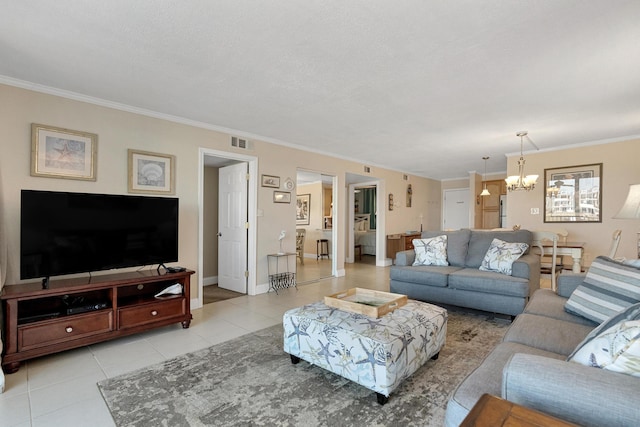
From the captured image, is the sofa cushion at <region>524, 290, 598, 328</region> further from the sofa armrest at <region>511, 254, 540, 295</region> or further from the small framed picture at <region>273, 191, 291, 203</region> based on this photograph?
the small framed picture at <region>273, 191, 291, 203</region>

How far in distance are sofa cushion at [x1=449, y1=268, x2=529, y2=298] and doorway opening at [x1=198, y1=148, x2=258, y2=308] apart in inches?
109

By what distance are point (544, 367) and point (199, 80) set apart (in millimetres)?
3056

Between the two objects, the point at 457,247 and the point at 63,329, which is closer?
the point at 63,329

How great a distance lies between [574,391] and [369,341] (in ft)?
3.66

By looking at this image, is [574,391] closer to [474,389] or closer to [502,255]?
[474,389]

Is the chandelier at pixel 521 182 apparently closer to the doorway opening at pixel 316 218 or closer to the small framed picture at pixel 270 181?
the small framed picture at pixel 270 181

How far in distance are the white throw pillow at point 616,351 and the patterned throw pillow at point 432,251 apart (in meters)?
2.99

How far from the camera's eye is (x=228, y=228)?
4863mm

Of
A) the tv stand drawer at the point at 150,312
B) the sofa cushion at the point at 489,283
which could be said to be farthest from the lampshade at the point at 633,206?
the tv stand drawer at the point at 150,312

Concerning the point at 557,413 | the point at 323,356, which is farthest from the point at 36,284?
the point at 557,413

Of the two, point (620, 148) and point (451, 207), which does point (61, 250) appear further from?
point (451, 207)

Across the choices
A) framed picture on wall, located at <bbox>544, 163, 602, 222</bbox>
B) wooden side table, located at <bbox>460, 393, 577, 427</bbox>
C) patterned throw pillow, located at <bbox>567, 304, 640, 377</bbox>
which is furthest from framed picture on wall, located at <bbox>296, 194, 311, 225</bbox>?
wooden side table, located at <bbox>460, 393, 577, 427</bbox>

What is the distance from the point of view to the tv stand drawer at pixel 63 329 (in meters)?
2.36

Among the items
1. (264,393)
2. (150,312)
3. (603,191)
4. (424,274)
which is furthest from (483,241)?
(150,312)
